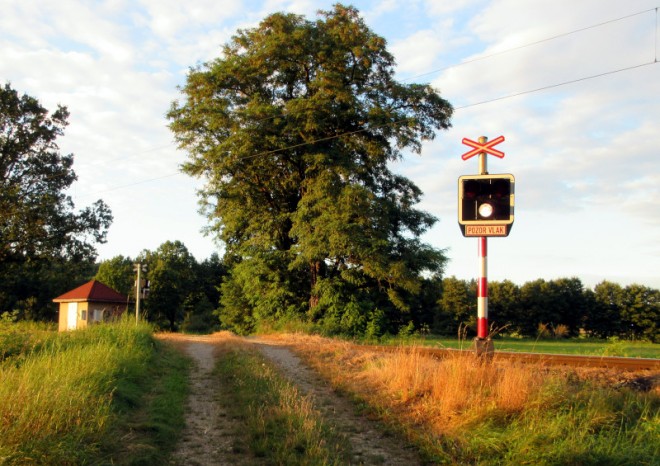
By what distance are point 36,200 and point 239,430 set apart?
40193mm

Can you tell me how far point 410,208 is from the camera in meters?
30.2

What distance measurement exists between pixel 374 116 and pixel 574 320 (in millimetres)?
48869

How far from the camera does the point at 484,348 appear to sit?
28.9 ft

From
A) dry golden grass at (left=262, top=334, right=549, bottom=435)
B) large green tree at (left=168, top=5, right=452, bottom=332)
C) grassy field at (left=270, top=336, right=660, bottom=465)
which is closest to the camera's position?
grassy field at (left=270, top=336, right=660, bottom=465)

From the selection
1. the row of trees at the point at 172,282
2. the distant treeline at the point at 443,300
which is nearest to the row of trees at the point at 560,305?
the distant treeline at the point at 443,300

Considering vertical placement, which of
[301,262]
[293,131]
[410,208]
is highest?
[293,131]

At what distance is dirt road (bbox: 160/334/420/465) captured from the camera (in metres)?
6.25

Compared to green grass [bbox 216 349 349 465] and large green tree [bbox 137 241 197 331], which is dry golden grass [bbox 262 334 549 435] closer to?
green grass [bbox 216 349 349 465]

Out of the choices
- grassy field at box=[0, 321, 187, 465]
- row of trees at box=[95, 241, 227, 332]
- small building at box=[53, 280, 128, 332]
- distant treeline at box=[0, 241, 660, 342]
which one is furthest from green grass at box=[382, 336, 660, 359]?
row of trees at box=[95, 241, 227, 332]

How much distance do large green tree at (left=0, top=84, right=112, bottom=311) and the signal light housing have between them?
3932 centimetres

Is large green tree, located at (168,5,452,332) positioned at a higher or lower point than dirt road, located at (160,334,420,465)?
higher

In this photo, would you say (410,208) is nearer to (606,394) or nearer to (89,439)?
(606,394)

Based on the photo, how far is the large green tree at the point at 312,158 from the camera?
88.1ft

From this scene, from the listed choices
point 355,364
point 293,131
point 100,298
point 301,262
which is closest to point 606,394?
point 355,364
